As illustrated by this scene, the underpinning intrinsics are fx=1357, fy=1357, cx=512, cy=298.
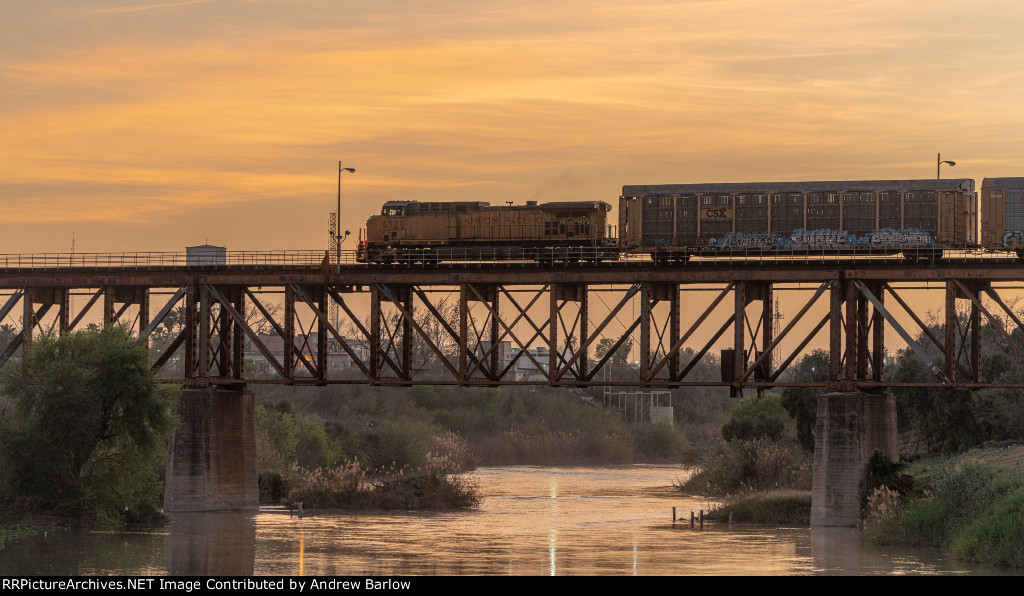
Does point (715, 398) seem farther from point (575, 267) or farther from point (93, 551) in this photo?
point (93, 551)

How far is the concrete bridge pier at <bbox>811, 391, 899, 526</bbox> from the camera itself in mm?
57031

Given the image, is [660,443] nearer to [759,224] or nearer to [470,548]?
[759,224]

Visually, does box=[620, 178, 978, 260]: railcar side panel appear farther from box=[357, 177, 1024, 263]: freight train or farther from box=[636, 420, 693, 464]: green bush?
box=[636, 420, 693, 464]: green bush

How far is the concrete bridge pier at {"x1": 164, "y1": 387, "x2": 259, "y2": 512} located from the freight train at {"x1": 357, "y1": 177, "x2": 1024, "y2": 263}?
429 inches

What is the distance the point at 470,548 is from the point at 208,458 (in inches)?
787

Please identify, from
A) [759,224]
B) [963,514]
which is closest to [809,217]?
[759,224]

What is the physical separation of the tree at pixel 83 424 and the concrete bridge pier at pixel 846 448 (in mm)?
27935

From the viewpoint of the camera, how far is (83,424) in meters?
55.8

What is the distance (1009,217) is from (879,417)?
1131 centimetres

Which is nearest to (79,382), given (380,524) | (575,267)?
(380,524)

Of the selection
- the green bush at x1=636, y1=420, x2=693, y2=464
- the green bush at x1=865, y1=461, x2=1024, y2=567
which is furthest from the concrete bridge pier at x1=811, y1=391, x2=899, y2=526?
the green bush at x1=636, y1=420, x2=693, y2=464

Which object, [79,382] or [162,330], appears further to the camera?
[162,330]

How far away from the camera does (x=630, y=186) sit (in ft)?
217

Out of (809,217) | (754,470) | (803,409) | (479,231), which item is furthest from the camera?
(803,409)
